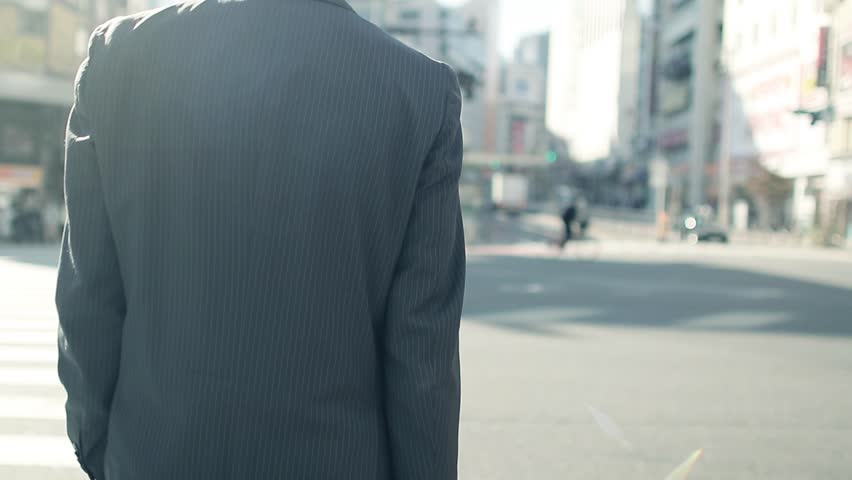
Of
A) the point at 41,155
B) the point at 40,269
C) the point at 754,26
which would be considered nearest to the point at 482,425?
the point at 40,269

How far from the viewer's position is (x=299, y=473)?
1.56 m

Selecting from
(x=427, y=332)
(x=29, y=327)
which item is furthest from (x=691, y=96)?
(x=427, y=332)

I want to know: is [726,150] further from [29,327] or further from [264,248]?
[264,248]

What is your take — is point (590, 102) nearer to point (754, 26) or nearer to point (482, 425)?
point (754, 26)

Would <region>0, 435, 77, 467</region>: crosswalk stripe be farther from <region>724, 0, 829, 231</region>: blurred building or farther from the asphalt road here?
<region>724, 0, 829, 231</region>: blurred building

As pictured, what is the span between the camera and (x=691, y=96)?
74.4 metres

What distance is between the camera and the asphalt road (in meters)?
4.93

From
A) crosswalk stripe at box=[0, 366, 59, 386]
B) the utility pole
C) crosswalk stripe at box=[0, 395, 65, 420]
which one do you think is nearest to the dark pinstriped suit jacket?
crosswalk stripe at box=[0, 395, 65, 420]

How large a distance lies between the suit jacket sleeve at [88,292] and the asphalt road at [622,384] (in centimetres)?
307

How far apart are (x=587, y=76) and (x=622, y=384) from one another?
5290 inches

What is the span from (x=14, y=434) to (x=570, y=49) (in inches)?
6203

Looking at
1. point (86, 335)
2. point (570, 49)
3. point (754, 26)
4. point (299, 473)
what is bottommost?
point (299, 473)

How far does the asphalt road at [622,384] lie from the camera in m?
4.93

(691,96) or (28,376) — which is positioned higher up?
(691,96)
